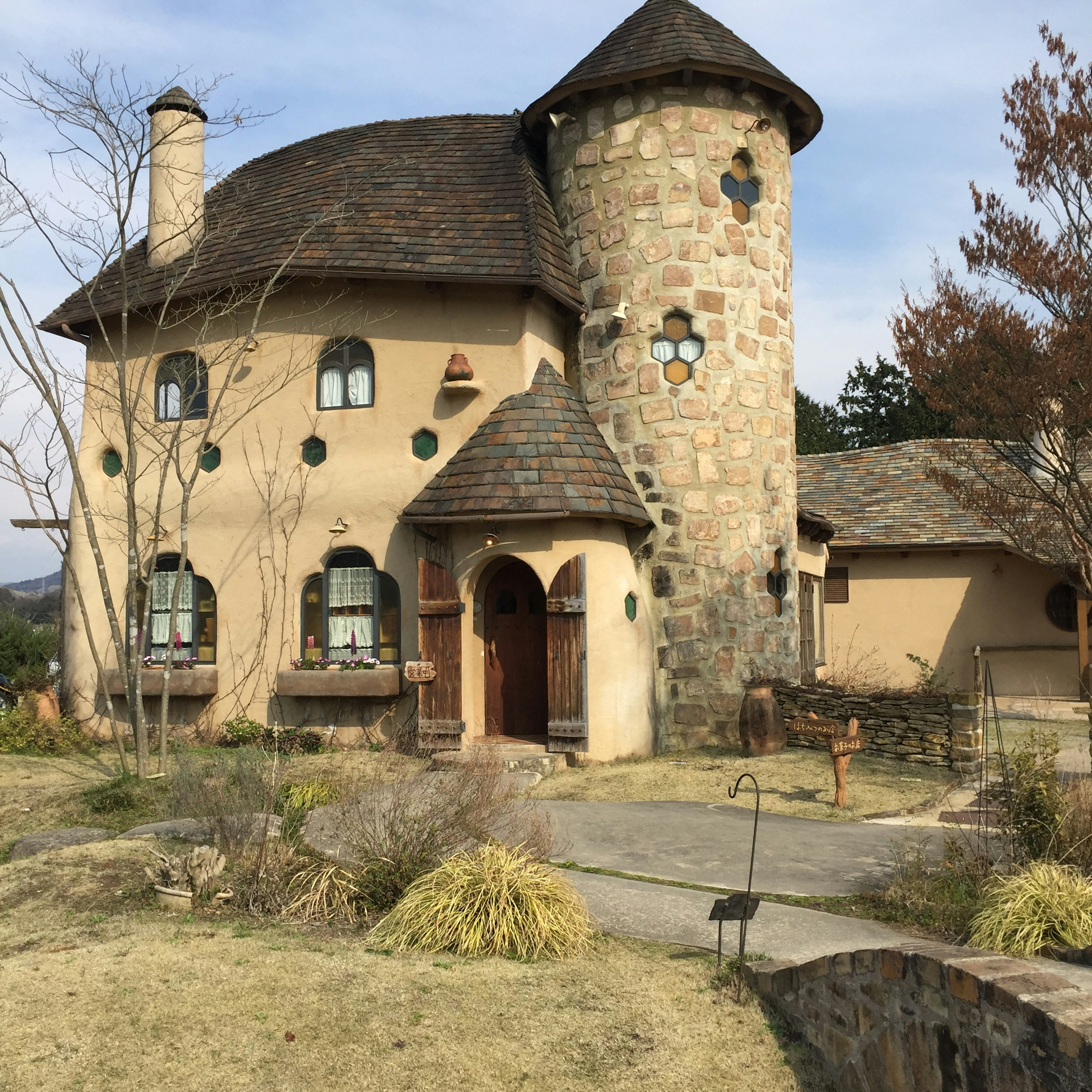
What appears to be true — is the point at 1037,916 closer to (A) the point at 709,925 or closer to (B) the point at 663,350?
(A) the point at 709,925

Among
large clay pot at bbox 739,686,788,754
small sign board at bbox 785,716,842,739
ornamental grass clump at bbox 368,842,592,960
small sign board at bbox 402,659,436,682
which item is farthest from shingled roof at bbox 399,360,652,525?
ornamental grass clump at bbox 368,842,592,960

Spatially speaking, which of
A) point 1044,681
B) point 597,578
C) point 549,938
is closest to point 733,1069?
point 549,938

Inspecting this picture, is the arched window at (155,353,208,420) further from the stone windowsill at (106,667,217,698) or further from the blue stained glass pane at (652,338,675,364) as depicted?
the blue stained glass pane at (652,338,675,364)

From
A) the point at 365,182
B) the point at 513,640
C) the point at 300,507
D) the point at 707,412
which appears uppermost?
the point at 365,182

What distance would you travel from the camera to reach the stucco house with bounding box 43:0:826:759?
13.2 meters

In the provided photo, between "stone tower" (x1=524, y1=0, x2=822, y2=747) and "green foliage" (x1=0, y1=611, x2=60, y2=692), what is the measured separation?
32.9 feet

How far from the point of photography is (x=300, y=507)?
13977 millimetres

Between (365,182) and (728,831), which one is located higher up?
(365,182)

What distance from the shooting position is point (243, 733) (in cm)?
1352

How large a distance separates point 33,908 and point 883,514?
16.6 meters

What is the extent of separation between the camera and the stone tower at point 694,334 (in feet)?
44.5

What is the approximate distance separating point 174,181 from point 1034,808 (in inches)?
535

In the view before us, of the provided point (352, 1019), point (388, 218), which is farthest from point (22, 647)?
point (352, 1019)

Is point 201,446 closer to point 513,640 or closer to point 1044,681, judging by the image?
point 513,640
